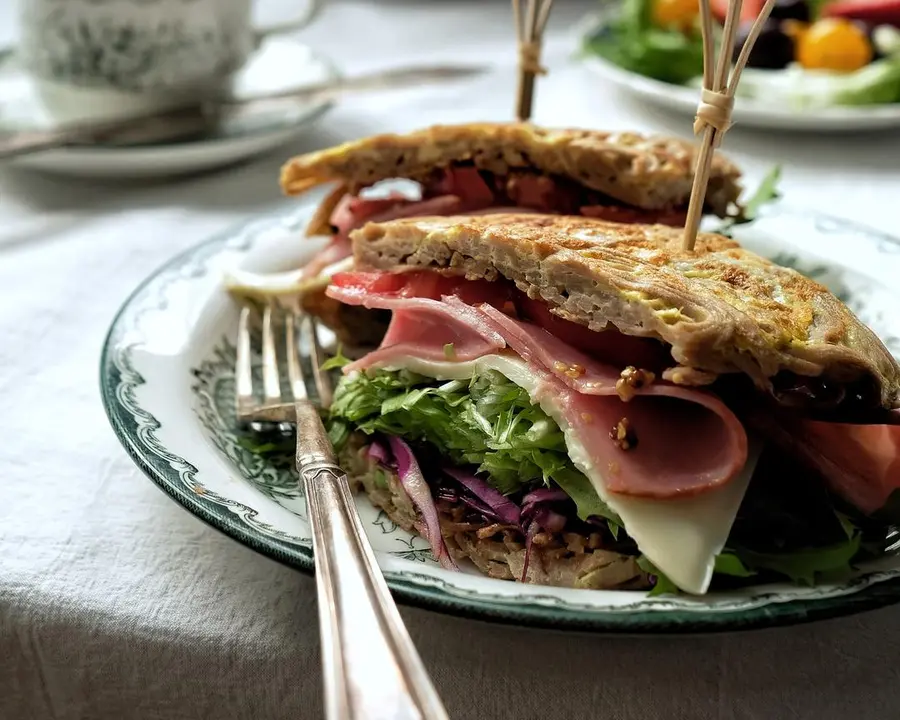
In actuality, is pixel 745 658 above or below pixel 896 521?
below

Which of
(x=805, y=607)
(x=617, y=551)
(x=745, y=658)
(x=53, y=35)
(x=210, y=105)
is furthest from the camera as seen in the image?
(x=210, y=105)

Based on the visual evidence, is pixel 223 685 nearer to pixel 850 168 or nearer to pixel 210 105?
pixel 210 105

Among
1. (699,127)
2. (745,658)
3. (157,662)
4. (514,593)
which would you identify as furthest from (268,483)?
(699,127)

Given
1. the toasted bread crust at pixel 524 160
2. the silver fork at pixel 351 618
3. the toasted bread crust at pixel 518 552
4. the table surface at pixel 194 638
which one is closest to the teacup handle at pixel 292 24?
the toasted bread crust at pixel 524 160

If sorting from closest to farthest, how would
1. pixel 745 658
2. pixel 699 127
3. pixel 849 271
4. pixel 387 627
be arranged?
1. pixel 387 627
2. pixel 745 658
3. pixel 699 127
4. pixel 849 271

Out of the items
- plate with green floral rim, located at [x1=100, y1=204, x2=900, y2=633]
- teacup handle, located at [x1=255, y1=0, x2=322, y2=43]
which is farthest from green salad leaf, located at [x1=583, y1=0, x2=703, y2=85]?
plate with green floral rim, located at [x1=100, y1=204, x2=900, y2=633]

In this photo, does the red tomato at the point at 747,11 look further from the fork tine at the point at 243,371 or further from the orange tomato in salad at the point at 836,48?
the fork tine at the point at 243,371

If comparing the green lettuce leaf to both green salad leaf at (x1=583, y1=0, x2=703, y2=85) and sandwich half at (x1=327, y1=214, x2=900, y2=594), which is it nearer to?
sandwich half at (x1=327, y1=214, x2=900, y2=594)
